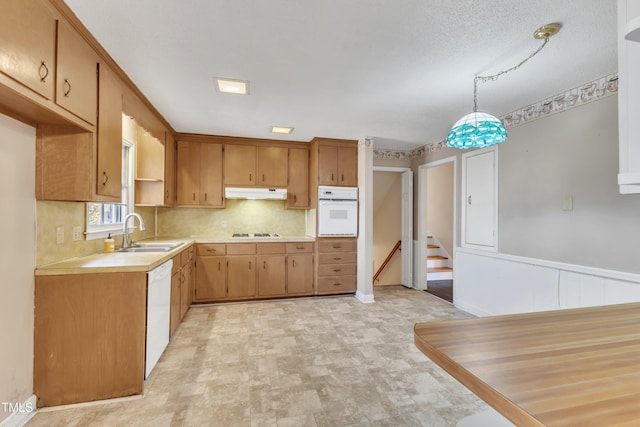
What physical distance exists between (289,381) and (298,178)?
120 inches

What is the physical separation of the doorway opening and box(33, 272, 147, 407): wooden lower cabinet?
424 centimetres

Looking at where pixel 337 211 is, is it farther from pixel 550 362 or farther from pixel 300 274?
pixel 550 362

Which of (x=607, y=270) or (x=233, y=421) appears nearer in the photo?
(x=233, y=421)

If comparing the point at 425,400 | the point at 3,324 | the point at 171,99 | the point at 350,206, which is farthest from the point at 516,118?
the point at 3,324

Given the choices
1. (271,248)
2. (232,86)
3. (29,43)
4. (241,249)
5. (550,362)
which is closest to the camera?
(550,362)

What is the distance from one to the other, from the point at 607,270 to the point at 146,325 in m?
3.66

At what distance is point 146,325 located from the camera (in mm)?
2121

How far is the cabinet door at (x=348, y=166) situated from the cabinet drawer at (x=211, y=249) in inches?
77.2

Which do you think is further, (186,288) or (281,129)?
(281,129)

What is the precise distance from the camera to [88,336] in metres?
1.95

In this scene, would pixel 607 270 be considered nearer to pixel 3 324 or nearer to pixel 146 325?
pixel 146 325

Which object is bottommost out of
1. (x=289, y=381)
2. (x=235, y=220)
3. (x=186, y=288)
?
(x=289, y=381)

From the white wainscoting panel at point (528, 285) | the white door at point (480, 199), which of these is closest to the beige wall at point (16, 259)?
the white wainscoting panel at point (528, 285)

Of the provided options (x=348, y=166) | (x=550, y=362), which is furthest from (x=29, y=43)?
(x=348, y=166)
